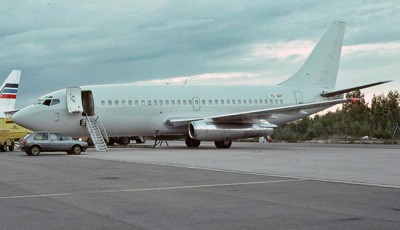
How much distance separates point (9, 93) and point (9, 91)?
212mm

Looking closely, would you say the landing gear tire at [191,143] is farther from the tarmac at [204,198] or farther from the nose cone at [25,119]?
the tarmac at [204,198]

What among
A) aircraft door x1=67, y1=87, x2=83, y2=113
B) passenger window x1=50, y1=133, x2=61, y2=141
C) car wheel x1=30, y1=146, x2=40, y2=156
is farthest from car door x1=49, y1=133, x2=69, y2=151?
aircraft door x1=67, y1=87, x2=83, y2=113

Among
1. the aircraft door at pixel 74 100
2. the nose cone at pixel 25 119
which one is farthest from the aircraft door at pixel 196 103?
the nose cone at pixel 25 119

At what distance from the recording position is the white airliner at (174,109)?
3488cm

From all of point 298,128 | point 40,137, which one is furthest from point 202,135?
point 298,128

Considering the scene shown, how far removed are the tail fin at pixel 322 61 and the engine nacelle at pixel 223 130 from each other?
7.56 m

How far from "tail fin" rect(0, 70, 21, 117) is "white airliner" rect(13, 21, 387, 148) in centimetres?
3054

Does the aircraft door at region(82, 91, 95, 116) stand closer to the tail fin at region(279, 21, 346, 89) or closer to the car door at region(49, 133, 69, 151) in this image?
the car door at region(49, 133, 69, 151)

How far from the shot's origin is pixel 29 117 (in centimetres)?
3453

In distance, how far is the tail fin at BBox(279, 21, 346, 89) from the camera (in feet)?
141

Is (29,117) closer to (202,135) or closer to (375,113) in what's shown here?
(202,135)

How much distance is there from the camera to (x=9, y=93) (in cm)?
6462

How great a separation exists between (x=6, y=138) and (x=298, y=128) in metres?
50.8

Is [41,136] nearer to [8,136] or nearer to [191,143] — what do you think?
[191,143]
